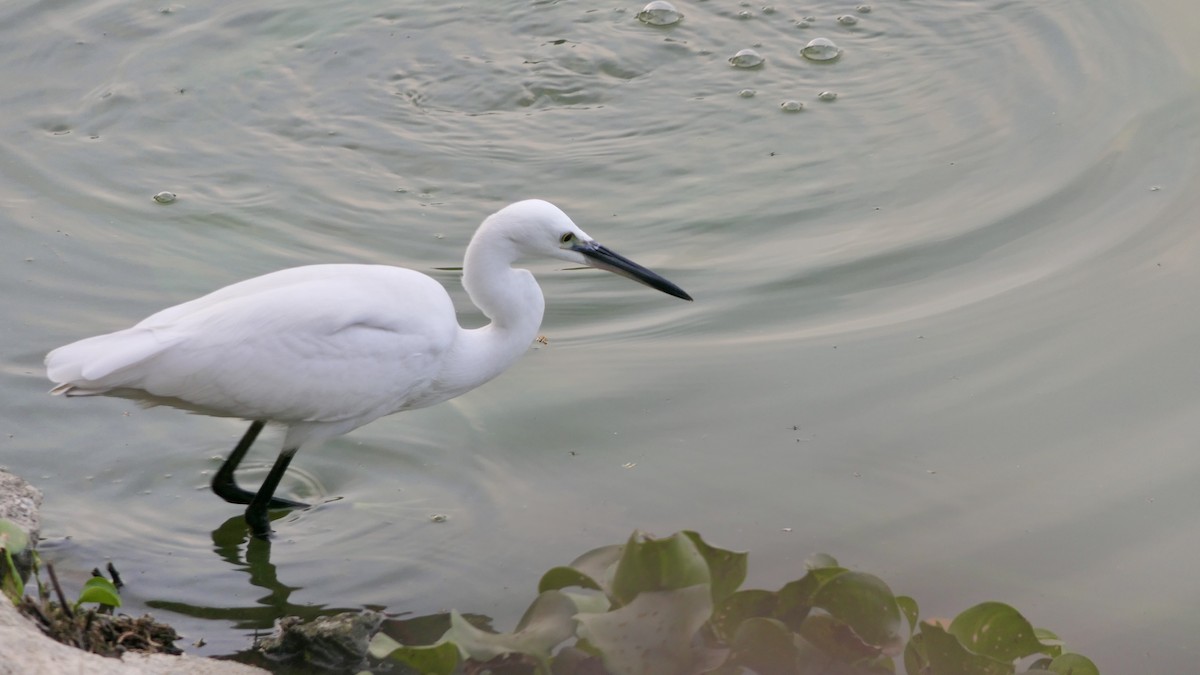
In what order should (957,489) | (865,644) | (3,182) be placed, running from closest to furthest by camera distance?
(865,644)
(957,489)
(3,182)

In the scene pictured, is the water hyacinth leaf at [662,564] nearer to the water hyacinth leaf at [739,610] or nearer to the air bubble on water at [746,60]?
the water hyacinth leaf at [739,610]

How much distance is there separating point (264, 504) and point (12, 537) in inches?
41.2

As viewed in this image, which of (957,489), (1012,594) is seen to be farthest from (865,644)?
(957,489)

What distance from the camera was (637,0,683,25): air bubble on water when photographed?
859 centimetres

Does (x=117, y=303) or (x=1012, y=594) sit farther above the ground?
(x=117, y=303)

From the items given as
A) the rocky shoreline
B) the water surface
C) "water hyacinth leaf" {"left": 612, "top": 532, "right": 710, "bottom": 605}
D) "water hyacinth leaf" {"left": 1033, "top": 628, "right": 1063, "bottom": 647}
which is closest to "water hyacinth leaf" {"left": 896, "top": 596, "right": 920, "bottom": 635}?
"water hyacinth leaf" {"left": 1033, "top": 628, "right": 1063, "bottom": 647}

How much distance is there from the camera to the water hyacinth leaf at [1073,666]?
363cm

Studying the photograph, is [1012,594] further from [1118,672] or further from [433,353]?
[433,353]

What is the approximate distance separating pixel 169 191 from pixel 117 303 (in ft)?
4.31

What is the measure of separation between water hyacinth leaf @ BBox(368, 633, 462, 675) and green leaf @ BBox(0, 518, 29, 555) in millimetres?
1018

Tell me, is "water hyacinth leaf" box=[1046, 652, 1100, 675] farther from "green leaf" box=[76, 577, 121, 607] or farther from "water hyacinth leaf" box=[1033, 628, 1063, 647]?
"green leaf" box=[76, 577, 121, 607]

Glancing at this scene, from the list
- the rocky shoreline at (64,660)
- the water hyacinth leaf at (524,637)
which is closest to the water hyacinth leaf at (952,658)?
the water hyacinth leaf at (524,637)

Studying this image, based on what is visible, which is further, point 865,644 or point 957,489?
point 957,489

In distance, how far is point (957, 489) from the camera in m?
4.79
